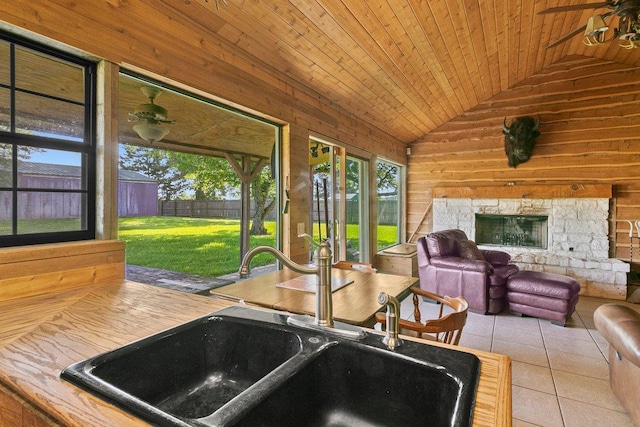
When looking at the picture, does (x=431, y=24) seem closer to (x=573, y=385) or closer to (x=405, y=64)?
(x=405, y=64)

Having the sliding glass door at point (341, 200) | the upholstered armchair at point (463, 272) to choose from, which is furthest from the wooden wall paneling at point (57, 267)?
the upholstered armchair at point (463, 272)

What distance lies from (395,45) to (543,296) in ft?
10.3

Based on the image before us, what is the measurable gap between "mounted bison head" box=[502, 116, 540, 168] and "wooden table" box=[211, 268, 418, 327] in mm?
4496

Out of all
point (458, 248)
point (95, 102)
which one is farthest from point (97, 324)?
point (458, 248)

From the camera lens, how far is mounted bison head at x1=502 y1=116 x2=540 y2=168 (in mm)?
5449

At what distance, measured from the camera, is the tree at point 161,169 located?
391 cm

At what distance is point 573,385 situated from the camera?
2.42m

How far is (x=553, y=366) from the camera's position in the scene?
8.89 feet

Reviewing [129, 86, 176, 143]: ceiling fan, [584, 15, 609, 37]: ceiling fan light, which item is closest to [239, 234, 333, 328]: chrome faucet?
[129, 86, 176, 143]: ceiling fan

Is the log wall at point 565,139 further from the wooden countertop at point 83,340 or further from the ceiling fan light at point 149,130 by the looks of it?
the wooden countertop at point 83,340

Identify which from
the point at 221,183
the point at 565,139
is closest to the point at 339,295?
the point at 221,183

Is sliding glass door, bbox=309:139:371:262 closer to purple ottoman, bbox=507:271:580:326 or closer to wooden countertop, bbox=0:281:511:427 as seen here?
purple ottoman, bbox=507:271:580:326

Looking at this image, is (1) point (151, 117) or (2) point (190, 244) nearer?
(1) point (151, 117)

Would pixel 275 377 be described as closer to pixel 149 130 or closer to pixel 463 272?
pixel 149 130
